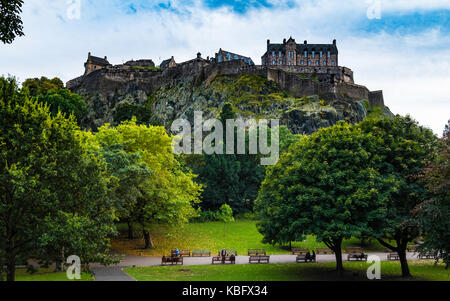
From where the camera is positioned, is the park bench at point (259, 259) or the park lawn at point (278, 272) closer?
the park lawn at point (278, 272)

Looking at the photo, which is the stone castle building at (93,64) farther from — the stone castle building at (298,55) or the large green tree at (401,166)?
the large green tree at (401,166)

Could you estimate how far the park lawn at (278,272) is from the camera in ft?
74.6

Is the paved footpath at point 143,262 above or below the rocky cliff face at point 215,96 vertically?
below

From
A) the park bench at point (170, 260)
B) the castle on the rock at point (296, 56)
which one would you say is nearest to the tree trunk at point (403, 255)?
the park bench at point (170, 260)

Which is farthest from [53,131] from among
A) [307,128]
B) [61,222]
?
[307,128]

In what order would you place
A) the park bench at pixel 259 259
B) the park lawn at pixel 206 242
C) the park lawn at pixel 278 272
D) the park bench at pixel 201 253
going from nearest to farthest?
1. the park lawn at pixel 278 272
2. the park bench at pixel 259 259
3. the park bench at pixel 201 253
4. the park lawn at pixel 206 242

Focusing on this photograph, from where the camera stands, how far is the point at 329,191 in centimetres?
2242

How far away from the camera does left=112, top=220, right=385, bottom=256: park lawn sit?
35.1 metres

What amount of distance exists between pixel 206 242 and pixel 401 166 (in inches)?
827

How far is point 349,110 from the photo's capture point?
263 ft

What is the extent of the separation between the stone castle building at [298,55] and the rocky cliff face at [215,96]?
2356cm
